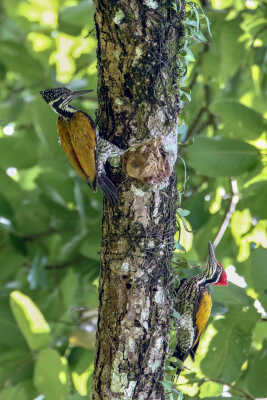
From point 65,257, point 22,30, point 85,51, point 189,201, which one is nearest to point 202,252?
point 189,201

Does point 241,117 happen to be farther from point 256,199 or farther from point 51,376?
point 51,376

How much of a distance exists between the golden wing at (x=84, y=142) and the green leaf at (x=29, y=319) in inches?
20.7

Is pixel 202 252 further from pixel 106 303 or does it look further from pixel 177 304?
pixel 106 303

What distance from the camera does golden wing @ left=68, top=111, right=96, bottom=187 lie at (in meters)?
1.53

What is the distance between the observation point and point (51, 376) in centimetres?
184

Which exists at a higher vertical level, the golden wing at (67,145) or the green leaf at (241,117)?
Answer: the green leaf at (241,117)

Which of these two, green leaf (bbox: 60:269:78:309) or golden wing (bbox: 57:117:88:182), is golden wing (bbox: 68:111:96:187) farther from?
green leaf (bbox: 60:269:78:309)

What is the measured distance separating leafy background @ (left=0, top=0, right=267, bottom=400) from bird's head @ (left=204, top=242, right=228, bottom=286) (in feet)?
0.18

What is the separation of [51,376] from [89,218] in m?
0.91

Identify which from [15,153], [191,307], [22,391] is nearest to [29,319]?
[22,391]

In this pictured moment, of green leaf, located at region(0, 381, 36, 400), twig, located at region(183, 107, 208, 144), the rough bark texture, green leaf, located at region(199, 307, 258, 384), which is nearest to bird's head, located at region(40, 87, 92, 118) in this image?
the rough bark texture

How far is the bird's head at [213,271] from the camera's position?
162 centimetres

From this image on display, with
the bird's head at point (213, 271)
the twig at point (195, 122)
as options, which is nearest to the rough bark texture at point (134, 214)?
the bird's head at point (213, 271)

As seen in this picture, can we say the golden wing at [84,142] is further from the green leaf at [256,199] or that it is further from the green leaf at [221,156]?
the green leaf at [256,199]
